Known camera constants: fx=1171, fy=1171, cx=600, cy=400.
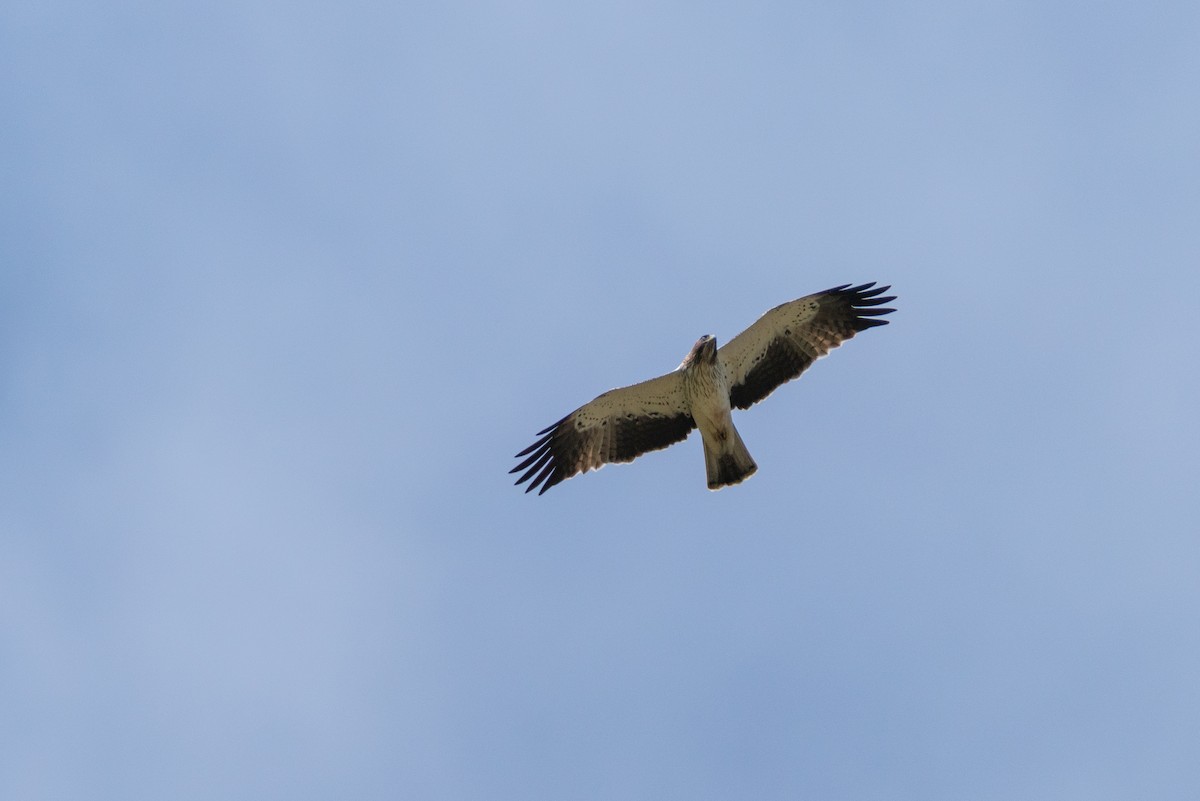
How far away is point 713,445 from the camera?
39.4ft

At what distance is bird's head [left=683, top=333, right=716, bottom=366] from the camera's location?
1169cm

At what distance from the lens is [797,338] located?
1244 cm

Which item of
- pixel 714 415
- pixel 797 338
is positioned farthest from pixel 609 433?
pixel 797 338

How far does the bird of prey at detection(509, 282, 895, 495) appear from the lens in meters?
11.9

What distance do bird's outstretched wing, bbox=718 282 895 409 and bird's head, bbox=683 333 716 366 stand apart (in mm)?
496

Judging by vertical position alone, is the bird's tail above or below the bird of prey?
below

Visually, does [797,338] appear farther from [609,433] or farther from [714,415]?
[609,433]

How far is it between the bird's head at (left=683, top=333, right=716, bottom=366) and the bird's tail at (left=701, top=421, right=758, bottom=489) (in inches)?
27.9

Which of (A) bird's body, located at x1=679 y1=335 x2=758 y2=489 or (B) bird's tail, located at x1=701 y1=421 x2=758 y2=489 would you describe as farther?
(B) bird's tail, located at x1=701 y1=421 x2=758 y2=489

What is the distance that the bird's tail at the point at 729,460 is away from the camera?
11945 millimetres

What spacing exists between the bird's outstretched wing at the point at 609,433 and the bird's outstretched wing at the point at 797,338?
2.26 ft

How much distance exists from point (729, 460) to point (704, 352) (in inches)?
46.2

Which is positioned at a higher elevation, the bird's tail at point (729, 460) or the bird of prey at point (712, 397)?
the bird of prey at point (712, 397)

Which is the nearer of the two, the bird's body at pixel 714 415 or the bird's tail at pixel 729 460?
the bird's body at pixel 714 415
